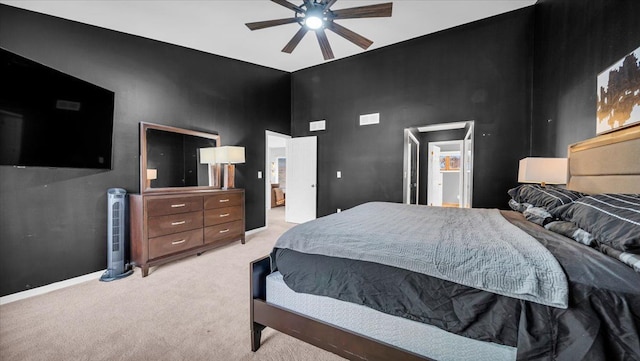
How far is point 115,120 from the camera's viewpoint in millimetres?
2801

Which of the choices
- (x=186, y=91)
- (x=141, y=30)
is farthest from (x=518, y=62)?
(x=141, y=30)

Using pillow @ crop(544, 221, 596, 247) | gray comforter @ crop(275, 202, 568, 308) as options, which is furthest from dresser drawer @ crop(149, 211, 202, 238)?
pillow @ crop(544, 221, 596, 247)

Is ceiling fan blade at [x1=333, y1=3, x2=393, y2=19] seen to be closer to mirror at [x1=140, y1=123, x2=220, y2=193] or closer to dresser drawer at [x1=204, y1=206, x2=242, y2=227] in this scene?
mirror at [x1=140, y1=123, x2=220, y2=193]

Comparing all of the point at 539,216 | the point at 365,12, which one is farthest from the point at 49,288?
the point at 539,216

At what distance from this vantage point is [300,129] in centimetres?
529

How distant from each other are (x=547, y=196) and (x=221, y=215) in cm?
352

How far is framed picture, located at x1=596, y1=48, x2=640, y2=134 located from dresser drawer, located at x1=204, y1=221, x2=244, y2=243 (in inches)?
157

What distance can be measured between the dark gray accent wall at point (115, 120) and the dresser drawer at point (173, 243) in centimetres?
57

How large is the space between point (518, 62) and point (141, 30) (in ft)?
16.0

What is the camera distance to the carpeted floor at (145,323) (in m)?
1.55

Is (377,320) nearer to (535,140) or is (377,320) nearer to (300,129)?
(535,140)

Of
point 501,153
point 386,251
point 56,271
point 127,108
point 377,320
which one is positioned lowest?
point 56,271

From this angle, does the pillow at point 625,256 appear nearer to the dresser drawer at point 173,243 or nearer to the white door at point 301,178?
the dresser drawer at point 173,243

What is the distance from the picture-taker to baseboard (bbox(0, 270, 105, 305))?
215 cm
